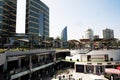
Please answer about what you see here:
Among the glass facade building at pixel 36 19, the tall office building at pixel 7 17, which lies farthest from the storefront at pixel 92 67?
the glass facade building at pixel 36 19

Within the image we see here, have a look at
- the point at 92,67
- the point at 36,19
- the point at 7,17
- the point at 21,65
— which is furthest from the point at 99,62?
the point at 36,19

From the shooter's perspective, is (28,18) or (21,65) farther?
(28,18)

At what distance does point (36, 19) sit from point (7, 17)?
17.9m

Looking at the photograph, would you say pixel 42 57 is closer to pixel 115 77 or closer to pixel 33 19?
pixel 115 77

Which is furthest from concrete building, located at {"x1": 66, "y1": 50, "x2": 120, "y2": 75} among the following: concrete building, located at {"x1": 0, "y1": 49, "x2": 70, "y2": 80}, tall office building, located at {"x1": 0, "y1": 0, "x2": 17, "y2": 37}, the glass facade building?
tall office building, located at {"x1": 0, "y1": 0, "x2": 17, "y2": 37}

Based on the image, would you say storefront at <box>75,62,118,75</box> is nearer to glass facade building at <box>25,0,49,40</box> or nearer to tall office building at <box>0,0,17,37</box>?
tall office building at <box>0,0,17,37</box>

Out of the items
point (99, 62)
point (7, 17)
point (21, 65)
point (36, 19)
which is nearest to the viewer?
point (21, 65)

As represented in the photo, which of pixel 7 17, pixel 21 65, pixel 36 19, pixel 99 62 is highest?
pixel 36 19

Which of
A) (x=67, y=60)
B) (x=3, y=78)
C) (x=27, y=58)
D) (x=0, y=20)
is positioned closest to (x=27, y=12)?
(x=0, y=20)

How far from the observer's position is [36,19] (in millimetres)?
88125

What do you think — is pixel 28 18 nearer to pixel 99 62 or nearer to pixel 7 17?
pixel 7 17

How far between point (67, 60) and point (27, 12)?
44.1 metres

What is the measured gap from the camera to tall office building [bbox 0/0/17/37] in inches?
2741

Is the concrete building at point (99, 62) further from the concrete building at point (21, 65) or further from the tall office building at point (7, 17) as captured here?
the tall office building at point (7, 17)
